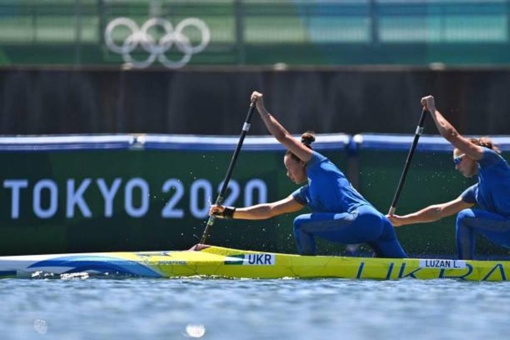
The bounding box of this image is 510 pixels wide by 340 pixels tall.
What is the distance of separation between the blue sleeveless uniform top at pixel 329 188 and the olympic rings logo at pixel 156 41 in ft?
16.5

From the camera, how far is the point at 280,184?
14586 mm

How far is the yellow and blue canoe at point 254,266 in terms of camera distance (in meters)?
12.5

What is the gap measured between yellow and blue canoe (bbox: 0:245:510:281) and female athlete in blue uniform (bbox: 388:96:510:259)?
0.89 ft

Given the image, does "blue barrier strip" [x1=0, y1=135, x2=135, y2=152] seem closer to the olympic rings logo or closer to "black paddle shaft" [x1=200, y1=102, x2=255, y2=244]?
"black paddle shaft" [x1=200, y1=102, x2=255, y2=244]

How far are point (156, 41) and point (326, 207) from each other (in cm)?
537

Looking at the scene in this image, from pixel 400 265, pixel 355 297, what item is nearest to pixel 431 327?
pixel 355 297

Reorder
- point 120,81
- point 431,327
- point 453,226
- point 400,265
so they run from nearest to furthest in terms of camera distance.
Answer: point 431,327, point 400,265, point 453,226, point 120,81

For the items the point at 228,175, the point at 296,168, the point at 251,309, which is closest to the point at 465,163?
the point at 296,168

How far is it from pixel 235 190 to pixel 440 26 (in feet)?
12.0

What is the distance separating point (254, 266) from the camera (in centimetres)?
1262

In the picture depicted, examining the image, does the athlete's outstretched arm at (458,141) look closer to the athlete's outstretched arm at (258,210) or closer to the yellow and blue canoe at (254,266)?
the yellow and blue canoe at (254,266)

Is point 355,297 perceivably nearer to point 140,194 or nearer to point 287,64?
point 140,194

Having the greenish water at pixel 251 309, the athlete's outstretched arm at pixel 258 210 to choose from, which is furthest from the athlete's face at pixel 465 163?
the athlete's outstretched arm at pixel 258 210

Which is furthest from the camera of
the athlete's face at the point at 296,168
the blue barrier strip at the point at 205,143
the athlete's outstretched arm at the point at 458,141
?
the blue barrier strip at the point at 205,143
